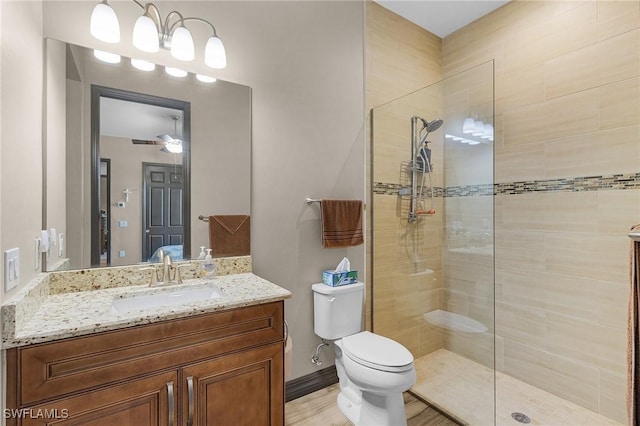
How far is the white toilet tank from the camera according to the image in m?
2.05

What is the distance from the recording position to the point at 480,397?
74.0 inches

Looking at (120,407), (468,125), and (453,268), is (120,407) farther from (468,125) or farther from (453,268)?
(468,125)

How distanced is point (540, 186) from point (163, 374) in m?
2.54

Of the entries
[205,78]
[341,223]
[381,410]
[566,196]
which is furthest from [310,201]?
[566,196]

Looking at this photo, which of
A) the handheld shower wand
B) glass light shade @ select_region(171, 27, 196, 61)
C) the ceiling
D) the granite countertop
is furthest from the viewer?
the ceiling

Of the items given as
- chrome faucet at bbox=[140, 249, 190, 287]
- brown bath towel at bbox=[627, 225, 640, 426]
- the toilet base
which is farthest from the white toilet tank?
brown bath towel at bbox=[627, 225, 640, 426]

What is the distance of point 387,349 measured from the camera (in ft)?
5.73

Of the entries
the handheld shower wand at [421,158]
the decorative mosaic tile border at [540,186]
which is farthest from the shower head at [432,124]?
the decorative mosaic tile border at [540,186]

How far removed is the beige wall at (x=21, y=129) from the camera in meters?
0.95

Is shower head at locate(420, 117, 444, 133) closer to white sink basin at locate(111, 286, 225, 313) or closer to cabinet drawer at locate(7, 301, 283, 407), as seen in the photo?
cabinet drawer at locate(7, 301, 283, 407)

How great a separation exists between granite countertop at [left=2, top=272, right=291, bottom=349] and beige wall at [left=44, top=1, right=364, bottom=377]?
493 mm

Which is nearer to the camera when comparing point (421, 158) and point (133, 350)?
point (133, 350)

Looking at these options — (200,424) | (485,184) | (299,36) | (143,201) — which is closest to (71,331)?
(200,424)

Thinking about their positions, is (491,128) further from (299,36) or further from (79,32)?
(79,32)
